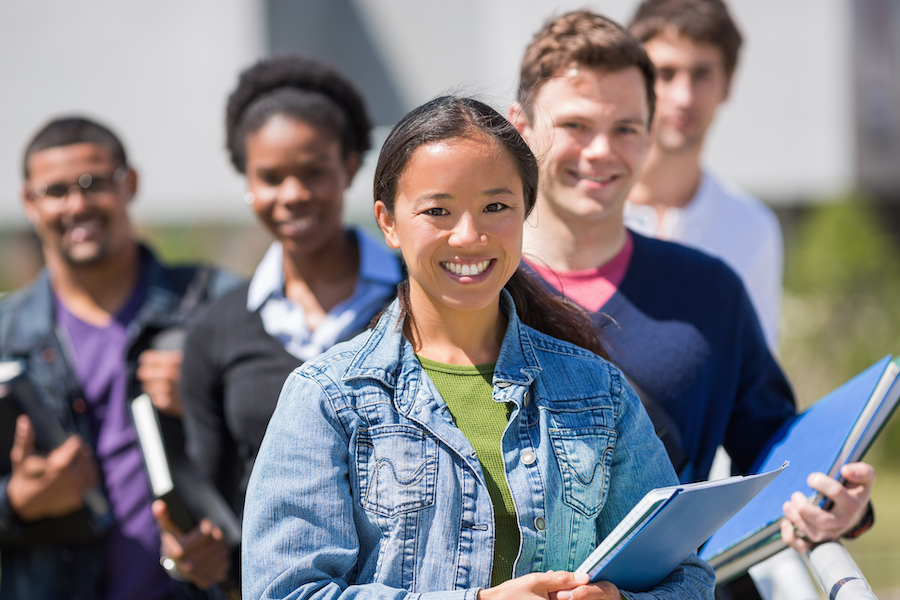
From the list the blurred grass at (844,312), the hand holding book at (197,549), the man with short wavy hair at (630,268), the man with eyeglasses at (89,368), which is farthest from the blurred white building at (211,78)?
the man with short wavy hair at (630,268)

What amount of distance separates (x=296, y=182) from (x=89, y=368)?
1.01 meters

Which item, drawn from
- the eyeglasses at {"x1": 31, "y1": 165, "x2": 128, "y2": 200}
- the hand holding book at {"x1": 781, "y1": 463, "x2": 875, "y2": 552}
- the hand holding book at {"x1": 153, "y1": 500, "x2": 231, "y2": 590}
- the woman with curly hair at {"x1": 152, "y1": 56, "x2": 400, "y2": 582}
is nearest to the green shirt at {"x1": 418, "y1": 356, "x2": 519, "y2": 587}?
the hand holding book at {"x1": 781, "y1": 463, "x2": 875, "y2": 552}

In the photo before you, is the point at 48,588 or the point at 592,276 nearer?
the point at 592,276

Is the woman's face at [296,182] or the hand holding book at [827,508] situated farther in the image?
the woman's face at [296,182]

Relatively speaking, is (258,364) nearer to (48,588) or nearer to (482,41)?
(48,588)

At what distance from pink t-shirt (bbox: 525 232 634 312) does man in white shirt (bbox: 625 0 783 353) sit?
0.71 metres

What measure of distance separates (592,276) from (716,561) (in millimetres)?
678

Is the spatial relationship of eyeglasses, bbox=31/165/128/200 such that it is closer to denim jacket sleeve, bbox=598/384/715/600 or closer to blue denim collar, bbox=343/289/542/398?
blue denim collar, bbox=343/289/542/398

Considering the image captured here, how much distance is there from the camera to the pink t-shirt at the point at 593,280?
2180mm

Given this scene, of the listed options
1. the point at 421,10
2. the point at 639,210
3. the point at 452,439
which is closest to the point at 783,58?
→ the point at 421,10

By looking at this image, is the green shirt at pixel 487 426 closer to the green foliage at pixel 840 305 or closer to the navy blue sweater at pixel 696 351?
the navy blue sweater at pixel 696 351

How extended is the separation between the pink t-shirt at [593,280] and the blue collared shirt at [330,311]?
1.85 feet

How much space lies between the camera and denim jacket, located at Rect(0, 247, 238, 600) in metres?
2.92

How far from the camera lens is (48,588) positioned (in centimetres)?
295
